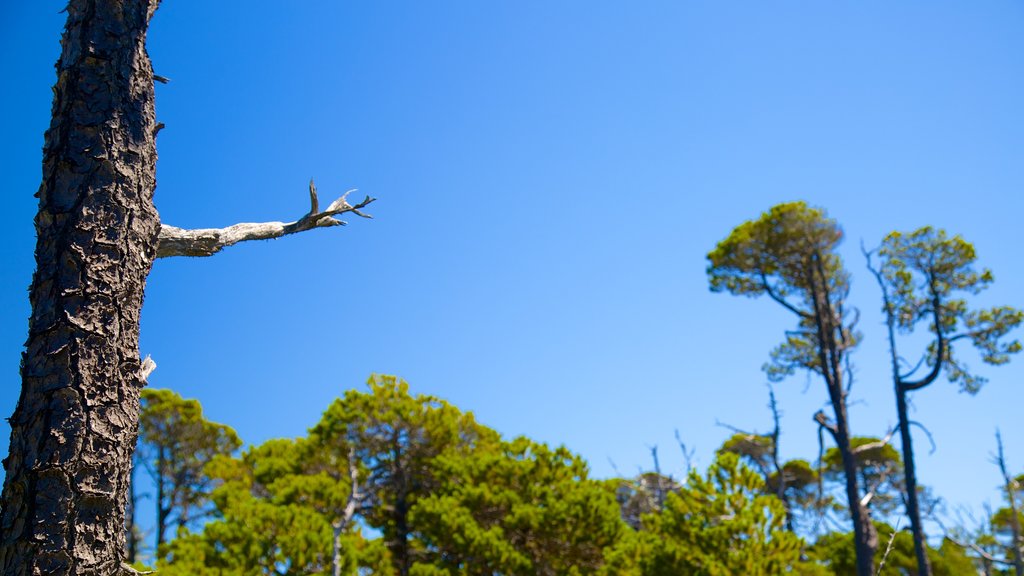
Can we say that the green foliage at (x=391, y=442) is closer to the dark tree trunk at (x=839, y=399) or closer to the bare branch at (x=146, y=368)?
the dark tree trunk at (x=839, y=399)

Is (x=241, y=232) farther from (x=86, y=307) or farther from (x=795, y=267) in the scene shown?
(x=795, y=267)

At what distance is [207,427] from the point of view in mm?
24109

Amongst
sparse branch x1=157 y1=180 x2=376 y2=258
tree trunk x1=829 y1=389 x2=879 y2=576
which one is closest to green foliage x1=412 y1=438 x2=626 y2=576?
tree trunk x1=829 y1=389 x2=879 y2=576

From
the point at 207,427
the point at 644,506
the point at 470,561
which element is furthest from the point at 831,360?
the point at 207,427

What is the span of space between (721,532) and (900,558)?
35.7ft

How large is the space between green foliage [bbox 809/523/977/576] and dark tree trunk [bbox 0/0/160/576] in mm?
20046

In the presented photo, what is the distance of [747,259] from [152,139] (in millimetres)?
15813

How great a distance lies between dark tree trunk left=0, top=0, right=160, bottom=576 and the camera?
2418mm

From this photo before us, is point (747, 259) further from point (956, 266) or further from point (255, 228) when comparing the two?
point (255, 228)

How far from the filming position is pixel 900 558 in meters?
19.6

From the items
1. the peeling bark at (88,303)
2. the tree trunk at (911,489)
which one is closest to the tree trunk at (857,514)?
the tree trunk at (911,489)

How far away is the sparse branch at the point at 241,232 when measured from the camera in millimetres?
Answer: 2990

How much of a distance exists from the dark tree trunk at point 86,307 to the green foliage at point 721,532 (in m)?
10.5

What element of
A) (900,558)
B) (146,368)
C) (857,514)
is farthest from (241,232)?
(900,558)
